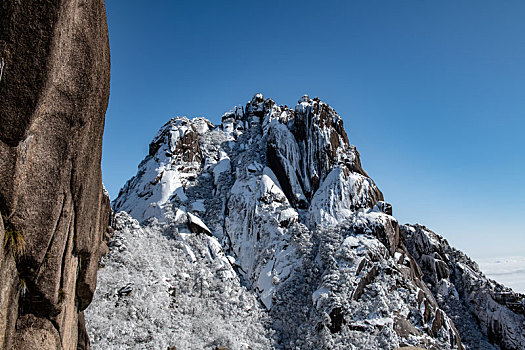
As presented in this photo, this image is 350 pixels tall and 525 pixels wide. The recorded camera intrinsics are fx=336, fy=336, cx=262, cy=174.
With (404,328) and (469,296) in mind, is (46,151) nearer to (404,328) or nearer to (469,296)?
(404,328)

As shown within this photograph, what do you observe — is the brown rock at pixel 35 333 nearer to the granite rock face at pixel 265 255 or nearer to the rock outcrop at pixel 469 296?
the granite rock face at pixel 265 255

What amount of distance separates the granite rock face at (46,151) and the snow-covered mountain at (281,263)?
59.5 feet

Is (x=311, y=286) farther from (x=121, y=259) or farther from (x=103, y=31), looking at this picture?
(x=103, y=31)

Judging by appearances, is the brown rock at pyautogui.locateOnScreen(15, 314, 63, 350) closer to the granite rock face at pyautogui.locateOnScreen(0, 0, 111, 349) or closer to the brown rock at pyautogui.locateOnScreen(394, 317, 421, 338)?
the granite rock face at pyautogui.locateOnScreen(0, 0, 111, 349)

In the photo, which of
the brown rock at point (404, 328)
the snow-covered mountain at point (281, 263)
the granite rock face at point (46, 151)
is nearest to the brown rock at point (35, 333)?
the granite rock face at point (46, 151)

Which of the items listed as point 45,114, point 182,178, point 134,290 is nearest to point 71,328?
point 45,114

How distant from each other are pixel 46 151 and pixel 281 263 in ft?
95.3

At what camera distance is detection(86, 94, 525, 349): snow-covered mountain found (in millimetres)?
25484

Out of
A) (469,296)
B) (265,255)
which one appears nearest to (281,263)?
(265,255)

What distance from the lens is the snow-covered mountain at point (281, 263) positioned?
25484mm

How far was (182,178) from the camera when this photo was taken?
43188mm

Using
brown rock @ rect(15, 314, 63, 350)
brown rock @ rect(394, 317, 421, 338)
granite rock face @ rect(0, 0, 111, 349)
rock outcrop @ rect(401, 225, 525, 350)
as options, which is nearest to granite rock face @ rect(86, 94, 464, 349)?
brown rock @ rect(394, 317, 421, 338)

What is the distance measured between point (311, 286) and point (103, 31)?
2793 cm

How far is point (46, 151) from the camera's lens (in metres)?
5.85
